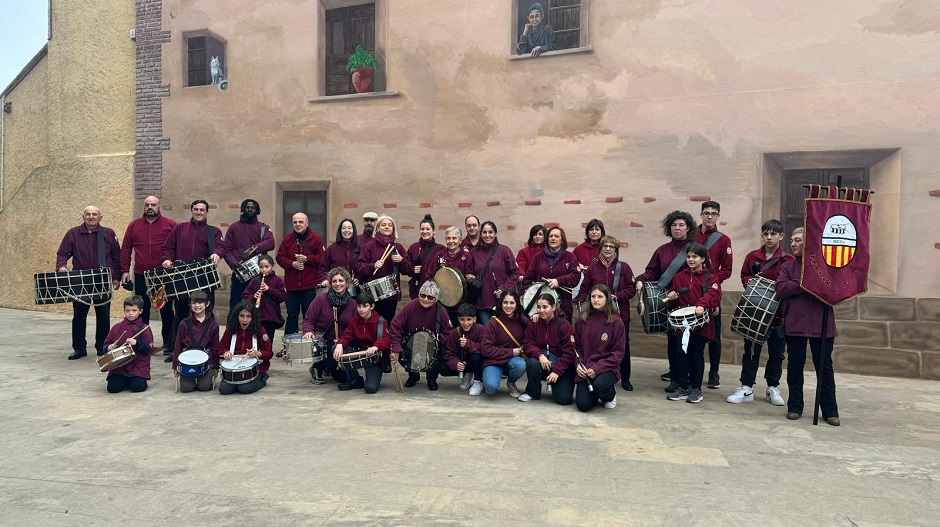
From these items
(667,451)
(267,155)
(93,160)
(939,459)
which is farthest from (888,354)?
(93,160)

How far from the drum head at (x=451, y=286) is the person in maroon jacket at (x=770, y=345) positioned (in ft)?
8.30

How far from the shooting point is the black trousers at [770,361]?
6.14 metres

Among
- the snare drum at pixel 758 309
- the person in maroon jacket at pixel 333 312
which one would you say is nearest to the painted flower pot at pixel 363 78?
the person in maroon jacket at pixel 333 312

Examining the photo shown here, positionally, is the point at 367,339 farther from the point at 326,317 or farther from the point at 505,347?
the point at 505,347

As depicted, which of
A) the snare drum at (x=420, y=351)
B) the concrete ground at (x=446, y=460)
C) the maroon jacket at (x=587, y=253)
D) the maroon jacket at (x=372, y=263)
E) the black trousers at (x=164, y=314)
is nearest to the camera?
the concrete ground at (x=446, y=460)

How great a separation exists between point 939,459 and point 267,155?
8.60m

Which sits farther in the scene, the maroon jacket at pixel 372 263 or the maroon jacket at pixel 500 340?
the maroon jacket at pixel 372 263

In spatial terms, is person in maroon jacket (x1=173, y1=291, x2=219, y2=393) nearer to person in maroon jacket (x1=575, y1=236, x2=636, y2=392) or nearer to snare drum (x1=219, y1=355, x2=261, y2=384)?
snare drum (x1=219, y1=355, x2=261, y2=384)

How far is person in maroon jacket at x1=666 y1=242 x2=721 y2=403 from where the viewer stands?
5984 mm

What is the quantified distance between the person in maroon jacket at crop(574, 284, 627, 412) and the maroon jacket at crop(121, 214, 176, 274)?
4.81m

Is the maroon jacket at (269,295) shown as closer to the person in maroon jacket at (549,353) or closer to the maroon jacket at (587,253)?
the person in maroon jacket at (549,353)

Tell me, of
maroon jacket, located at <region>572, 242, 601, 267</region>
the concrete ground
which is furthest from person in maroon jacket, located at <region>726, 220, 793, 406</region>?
maroon jacket, located at <region>572, 242, 601, 267</region>

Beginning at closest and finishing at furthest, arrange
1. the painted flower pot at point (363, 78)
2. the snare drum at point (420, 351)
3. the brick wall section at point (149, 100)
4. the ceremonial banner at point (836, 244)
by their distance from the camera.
→ the ceremonial banner at point (836, 244)
the snare drum at point (420, 351)
the painted flower pot at point (363, 78)
the brick wall section at point (149, 100)

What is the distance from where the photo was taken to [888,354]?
7.30 m
